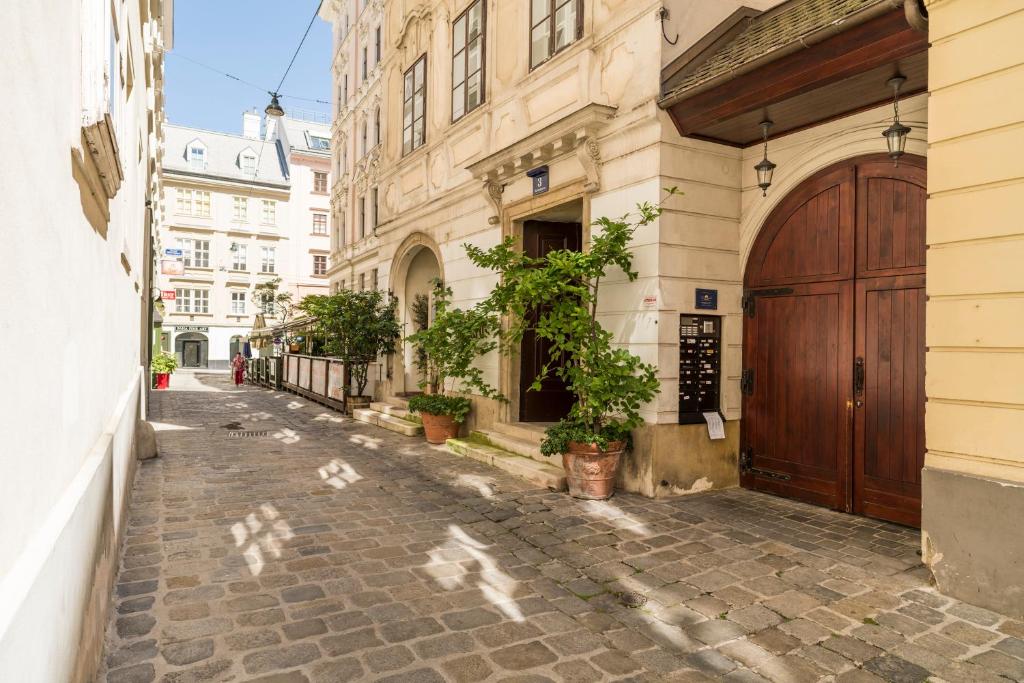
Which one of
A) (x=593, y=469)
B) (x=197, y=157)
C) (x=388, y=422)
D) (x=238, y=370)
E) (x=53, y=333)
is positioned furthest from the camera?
(x=197, y=157)

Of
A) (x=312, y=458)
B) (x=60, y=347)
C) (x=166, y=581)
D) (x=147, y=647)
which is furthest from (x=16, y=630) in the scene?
(x=312, y=458)

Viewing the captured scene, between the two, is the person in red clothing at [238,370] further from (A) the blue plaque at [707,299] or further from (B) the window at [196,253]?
(A) the blue plaque at [707,299]

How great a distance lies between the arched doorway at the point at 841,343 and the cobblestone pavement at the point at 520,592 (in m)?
0.45

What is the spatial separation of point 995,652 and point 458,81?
10.9m

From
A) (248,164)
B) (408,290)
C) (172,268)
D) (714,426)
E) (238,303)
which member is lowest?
(714,426)

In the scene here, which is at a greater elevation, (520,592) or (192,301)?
(192,301)

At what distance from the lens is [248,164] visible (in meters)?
46.4

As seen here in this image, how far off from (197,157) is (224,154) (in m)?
2.05

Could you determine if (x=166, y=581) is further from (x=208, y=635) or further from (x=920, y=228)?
(x=920, y=228)

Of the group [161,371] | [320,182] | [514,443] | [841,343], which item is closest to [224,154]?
[320,182]

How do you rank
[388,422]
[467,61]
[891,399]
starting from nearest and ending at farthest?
1. [891,399]
2. [467,61]
3. [388,422]

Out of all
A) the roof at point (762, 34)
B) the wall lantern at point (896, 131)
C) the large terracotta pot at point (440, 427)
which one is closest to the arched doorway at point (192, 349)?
the large terracotta pot at point (440, 427)

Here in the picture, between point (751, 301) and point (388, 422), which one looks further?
point (388, 422)

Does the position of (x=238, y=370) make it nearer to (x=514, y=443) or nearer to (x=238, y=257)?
(x=238, y=257)
